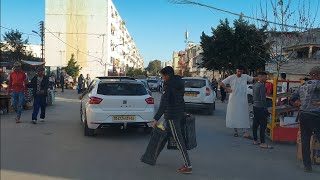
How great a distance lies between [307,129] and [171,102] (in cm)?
239

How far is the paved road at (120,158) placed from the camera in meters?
6.25

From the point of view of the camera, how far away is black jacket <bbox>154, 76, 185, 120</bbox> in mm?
6383

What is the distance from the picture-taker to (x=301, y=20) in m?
20.7

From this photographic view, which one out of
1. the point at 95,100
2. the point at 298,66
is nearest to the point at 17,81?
the point at 95,100

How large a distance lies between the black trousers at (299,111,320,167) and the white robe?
3.56 m

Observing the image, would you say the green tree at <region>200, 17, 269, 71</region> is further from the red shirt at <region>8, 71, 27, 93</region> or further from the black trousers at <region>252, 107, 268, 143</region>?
the black trousers at <region>252, 107, 268, 143</region>

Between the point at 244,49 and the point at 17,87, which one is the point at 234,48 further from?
the point at 17,87

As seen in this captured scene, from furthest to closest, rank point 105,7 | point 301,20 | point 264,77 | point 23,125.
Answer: point 105,7 → point 301,20 → point 23,125 → point 264,77

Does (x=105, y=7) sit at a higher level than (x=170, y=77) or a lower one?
higher

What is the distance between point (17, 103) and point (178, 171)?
722cm

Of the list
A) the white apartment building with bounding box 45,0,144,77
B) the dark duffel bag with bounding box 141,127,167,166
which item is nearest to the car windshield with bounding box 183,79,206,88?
the dark duffel bag with bounding box 141,127,167,166

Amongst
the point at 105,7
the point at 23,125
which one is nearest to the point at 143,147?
the point at 23,125

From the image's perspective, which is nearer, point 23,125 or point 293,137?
point 293,137

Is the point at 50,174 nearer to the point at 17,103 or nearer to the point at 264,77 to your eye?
the point at 264,77
